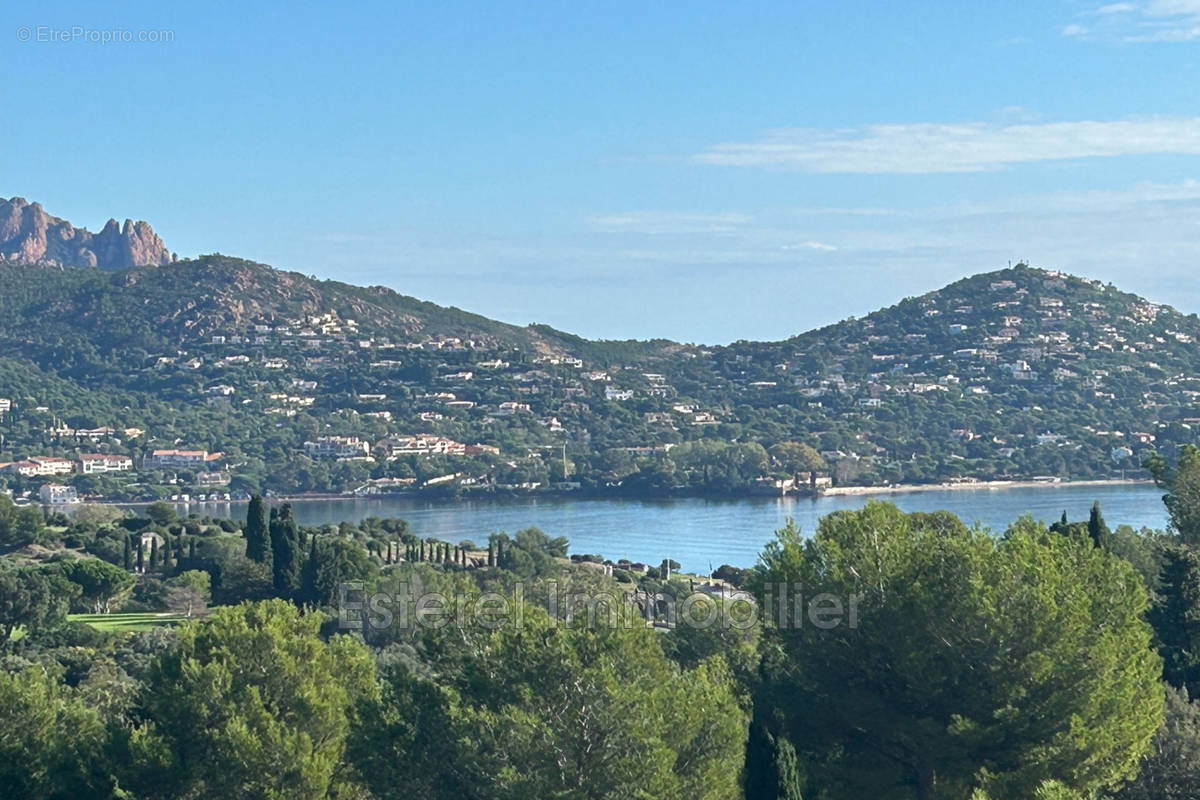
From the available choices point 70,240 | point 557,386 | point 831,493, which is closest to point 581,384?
point 557,386

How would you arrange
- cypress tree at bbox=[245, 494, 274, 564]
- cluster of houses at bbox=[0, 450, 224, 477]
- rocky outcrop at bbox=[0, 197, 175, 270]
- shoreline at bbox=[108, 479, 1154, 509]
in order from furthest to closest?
rocky outcrop at bbox=[0, 197, 175, 270], cluster of houses at bbox=[0, 450, 224, 477], shoreline at bbox=[108, 479, 1154, 509], cypress tree at bbox=[245, 494, 274, 564]

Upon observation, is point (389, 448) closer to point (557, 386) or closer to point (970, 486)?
point (557, 386)

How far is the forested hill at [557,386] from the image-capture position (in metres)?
91.9

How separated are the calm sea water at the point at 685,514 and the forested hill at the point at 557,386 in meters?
6.25

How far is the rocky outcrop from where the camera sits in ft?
555

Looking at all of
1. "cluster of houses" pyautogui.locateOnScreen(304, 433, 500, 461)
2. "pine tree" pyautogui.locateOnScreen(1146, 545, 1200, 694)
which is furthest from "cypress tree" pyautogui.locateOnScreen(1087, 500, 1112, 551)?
"cluster of houses" pyautogui.locateOnScreen(304, 433, 500, 461)

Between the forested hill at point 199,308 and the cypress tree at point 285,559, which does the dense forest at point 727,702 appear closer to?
the cypress tree at point 285,559

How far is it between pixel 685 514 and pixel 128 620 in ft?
143

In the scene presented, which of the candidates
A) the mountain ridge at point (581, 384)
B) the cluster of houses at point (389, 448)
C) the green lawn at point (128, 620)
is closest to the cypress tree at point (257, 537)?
the green lawn at point (128, 620)

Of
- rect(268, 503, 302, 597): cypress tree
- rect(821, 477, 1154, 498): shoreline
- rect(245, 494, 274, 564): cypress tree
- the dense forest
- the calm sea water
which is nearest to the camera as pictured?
the dense forest

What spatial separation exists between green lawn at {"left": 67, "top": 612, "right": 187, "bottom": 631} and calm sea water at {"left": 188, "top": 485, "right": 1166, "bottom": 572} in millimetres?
20336

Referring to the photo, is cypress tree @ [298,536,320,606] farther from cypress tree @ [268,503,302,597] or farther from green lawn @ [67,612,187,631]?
green lawn @ [67,612,187,631]

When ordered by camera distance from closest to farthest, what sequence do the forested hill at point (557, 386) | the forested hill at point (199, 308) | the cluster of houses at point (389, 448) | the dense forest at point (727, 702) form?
1. the dense forest at point (727, 702)
2. the forested hill at point (557, 386)
3. the cluster of houses at point (389, 448)
4. the forested hill at point (199, 308)

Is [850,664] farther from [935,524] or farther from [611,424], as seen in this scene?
[611,424]
